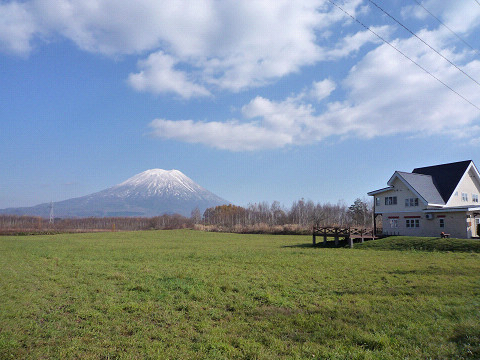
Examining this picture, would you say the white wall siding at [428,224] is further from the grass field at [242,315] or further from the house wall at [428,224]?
the grass field at [242,315]

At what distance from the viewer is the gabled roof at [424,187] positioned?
34938 millimetres

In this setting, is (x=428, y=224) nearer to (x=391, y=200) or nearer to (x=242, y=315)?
(x=391, y=200)

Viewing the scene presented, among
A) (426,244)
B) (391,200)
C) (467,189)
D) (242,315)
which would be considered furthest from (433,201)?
(242,315)

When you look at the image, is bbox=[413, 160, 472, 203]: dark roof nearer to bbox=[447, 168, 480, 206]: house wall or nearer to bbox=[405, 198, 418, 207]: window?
bbox=[447, 168, 480, 206]: house wall

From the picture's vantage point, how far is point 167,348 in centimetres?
670

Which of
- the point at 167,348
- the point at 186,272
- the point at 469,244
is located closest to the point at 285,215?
the point at 469,244

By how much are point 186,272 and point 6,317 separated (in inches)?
309

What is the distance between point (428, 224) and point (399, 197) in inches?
175

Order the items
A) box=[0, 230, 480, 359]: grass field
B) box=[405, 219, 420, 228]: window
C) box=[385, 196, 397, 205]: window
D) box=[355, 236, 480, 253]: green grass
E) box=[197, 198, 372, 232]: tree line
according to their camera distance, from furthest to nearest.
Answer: box=[197, 198, 372, 232]: tree line
box=[385, 196, 397, 205]: window
box=[405, 219, 420, 228]: window
box=[355, 236, 480, 253]: green grass
box=[0, 230, 480, 359]: grass field

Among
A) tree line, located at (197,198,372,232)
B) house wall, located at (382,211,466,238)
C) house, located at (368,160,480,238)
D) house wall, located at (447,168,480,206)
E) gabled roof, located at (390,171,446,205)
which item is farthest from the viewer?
tree line, located at (197,198,372,232)

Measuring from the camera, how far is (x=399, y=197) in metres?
37.4

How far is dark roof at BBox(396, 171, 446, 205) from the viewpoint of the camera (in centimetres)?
3503

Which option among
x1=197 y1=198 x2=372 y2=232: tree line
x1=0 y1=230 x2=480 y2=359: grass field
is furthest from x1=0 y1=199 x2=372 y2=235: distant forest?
x1=0 y1=230 x2=480 y2=359: grass field

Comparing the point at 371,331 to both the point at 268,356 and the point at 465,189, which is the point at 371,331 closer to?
the point at 268,356
